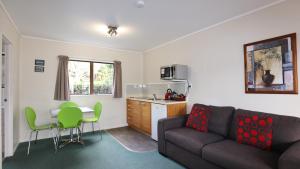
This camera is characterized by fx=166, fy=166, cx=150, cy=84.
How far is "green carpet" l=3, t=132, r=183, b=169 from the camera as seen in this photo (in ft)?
8.47

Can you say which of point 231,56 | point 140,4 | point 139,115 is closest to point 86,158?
point 139,115

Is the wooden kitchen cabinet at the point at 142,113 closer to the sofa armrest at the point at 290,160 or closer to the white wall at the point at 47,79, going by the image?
the white wall at the point at 47,79

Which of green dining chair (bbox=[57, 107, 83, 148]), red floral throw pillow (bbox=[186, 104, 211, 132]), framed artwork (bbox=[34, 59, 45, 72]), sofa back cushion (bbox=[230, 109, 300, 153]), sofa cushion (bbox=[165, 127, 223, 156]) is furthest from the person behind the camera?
framed artwork (bbox=[34, 59, 45, 72])

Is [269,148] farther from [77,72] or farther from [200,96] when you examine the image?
[77,72]

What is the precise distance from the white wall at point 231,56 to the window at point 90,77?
6.65 feet

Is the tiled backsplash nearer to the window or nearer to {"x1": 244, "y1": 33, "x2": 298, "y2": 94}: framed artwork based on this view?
the window

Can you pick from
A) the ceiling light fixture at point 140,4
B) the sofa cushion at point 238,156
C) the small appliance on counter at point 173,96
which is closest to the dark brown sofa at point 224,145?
the sofa cushion at point 238,156

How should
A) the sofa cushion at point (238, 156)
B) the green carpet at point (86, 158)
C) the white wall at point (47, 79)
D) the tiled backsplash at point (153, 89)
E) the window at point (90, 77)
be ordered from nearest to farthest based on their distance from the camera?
the sofa cushion at point (238, 156), the green carpet at point (86, 158), the white wall at point (47, 79), the tiled backsplash at point (153, 89), the window at point (90, 77)

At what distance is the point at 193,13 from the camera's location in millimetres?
2686

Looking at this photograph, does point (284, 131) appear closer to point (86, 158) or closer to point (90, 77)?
point (86, 158)

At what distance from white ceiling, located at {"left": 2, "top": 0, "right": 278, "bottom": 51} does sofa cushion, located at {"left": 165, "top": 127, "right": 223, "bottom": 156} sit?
194 centimetres

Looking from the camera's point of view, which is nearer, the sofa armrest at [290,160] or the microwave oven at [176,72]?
the sofa armrest at [290,160]

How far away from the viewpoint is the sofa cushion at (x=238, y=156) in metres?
1.70

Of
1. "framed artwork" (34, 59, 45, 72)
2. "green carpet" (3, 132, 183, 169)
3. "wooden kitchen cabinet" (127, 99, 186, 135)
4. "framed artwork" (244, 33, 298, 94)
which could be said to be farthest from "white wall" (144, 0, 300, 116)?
"framed artwork" (34, 59, 45, 72)
